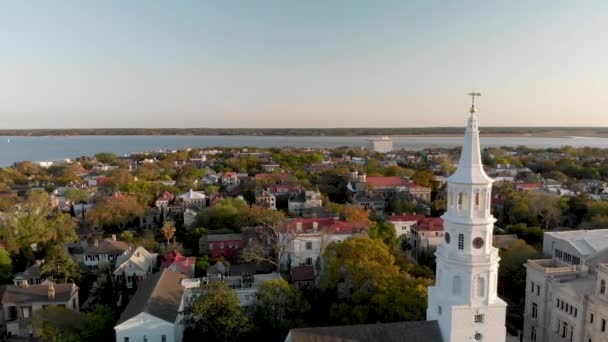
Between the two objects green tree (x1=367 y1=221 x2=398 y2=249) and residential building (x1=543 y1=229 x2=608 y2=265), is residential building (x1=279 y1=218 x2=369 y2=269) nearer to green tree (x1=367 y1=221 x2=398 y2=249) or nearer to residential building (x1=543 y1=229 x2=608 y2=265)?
green tree (x1=367 y1=221 x2=398 y2=249)

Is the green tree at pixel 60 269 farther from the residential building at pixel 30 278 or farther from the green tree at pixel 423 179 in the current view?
the green tree at pixel 423 179

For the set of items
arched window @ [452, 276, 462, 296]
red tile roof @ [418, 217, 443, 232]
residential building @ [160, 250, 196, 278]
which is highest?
arched window @ [452, 276, 462, 296]

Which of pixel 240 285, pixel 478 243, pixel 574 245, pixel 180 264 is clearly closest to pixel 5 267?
pixel 180 264

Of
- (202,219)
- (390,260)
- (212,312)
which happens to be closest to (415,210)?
(202,219)

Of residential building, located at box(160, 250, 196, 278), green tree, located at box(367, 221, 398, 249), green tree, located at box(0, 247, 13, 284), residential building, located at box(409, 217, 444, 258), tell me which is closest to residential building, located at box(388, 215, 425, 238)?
residential building, located at box(409, 217, 444, 258)

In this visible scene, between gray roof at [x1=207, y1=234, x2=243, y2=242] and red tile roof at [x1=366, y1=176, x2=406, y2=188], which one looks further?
red tile roof at [x1=366, y1=176, x2=406, y2=188]

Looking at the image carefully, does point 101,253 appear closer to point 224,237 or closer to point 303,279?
point 224,237

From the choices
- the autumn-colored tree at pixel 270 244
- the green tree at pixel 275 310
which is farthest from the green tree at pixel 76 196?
the green tree at pixel 275 310
